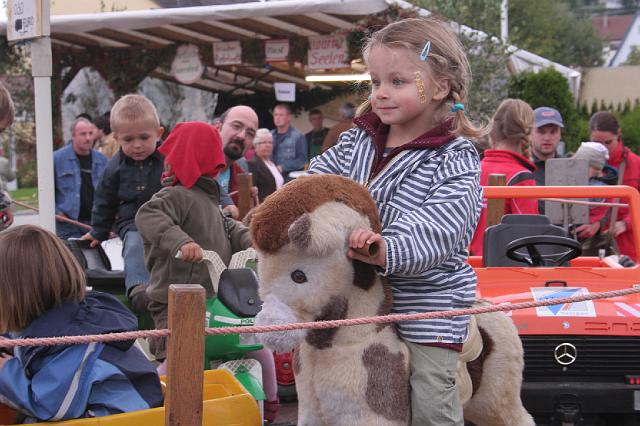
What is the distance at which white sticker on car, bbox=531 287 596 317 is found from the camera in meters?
4.55

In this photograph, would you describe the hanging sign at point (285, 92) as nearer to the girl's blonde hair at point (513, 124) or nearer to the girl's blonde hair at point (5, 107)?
the girl's blonde hair at point (513, 124)

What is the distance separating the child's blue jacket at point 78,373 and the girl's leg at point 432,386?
90 cm

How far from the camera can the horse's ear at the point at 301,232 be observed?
267 cm

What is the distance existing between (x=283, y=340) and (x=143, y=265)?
2871 millimetres

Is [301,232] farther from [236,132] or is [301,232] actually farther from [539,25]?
[539,25]

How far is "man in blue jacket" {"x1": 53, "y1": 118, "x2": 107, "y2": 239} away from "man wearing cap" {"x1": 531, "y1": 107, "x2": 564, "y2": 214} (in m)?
3.80

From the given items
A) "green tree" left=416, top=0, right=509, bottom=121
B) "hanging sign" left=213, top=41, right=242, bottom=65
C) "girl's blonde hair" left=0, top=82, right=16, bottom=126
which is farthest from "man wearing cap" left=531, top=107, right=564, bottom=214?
"hanging sign" left=213, top=41, right=242, bottom=65

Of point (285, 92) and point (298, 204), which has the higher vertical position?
point (298, 204)

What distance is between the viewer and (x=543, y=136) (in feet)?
25.5

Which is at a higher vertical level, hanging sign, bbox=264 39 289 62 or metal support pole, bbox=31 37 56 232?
hanging sign, bbox=264 39 289 62

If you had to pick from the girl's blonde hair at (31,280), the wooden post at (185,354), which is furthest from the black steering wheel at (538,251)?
the wooden post at (185,354)

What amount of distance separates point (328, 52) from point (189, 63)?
8.04 feet

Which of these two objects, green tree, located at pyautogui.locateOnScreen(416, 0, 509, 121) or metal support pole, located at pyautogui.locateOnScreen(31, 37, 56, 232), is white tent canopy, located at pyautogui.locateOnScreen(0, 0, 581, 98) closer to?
green tree, located at pyautogui.locateOnScreen(416, 0, 509, 121)

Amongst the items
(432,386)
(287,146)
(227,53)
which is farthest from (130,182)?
(227,53)
